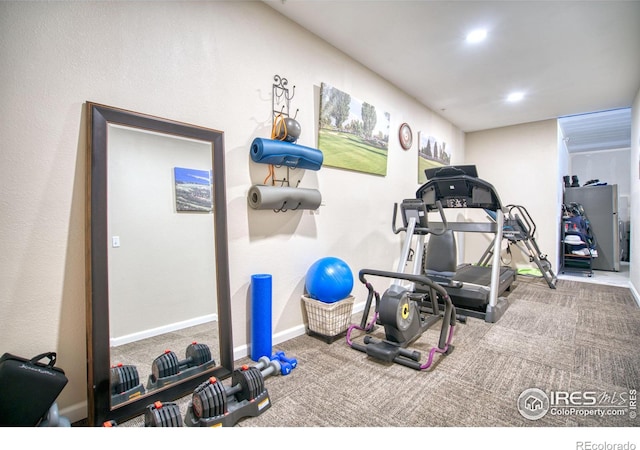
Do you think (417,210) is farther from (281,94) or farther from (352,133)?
(281,94)

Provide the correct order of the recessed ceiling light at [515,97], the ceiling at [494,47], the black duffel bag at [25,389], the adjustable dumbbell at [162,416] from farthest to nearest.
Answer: the recessed ceiling light at [515,97], the ceiling at [494,47], the adjustable dumbbell at [162,416], the black duffel bag at [25,389]

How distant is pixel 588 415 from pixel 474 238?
523cm

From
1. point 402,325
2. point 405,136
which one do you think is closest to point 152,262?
point 402,325

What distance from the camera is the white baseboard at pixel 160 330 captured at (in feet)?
6.02

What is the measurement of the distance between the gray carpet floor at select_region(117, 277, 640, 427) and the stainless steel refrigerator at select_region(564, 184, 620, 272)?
3.89 m

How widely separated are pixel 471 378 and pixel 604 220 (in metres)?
6.53

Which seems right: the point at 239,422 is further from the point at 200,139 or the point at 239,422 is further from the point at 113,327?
the point at 200,139

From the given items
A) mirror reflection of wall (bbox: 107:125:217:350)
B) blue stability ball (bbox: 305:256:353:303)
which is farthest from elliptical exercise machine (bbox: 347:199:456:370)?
mirror reflection of wall (bbox: 107:125:217:350)

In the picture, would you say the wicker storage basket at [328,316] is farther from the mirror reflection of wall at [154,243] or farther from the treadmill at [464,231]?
the treadmill at [464,231]

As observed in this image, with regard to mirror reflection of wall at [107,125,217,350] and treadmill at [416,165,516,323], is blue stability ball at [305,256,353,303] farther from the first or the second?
treadmill at [416,165,516,323]

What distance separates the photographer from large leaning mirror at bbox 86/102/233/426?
5.63 feet

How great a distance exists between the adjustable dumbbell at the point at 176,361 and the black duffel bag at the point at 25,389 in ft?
1.70

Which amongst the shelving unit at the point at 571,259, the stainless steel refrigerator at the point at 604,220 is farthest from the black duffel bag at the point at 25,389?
the stainless steel refrigerator at the point at 604,220

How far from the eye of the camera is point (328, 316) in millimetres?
2750
